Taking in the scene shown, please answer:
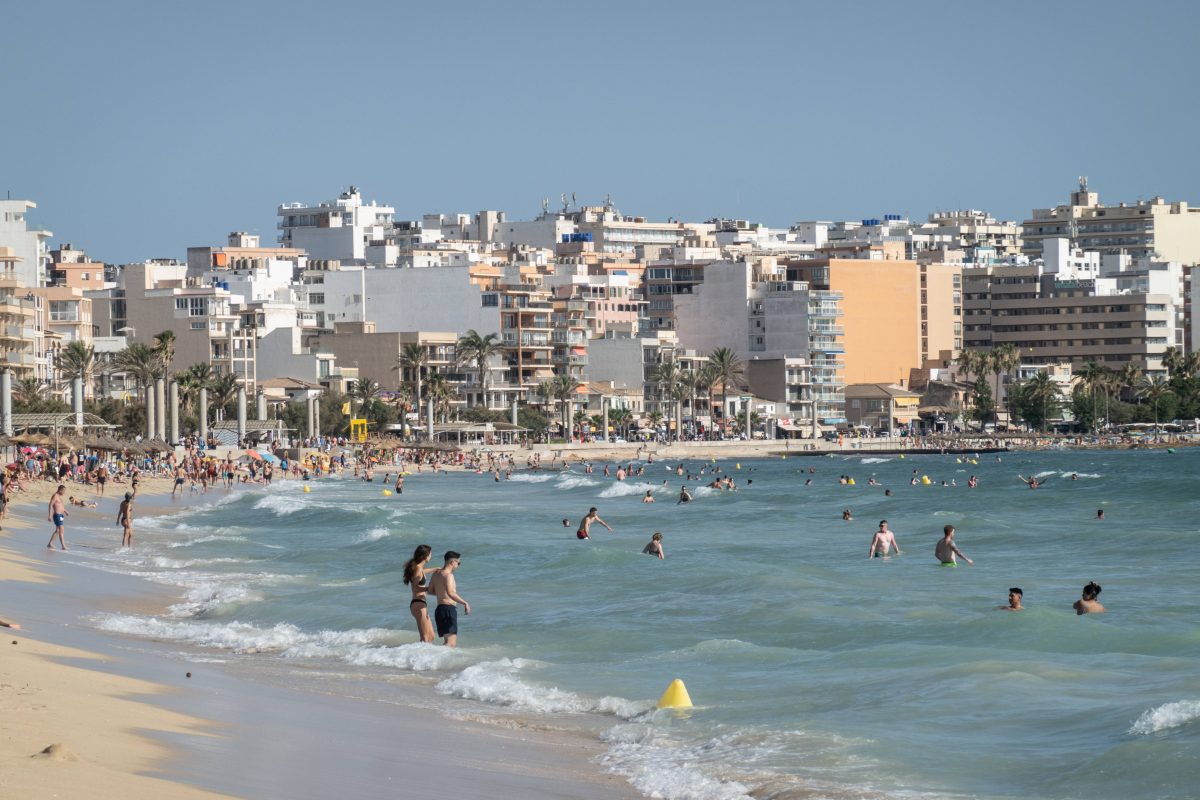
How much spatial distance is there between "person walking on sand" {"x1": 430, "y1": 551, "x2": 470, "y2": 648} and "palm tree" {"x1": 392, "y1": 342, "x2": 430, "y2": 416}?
9259 cm

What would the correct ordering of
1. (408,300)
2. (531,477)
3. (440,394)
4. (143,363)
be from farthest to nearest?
(408,300) → (440,394) → (143,363) → (531,477)

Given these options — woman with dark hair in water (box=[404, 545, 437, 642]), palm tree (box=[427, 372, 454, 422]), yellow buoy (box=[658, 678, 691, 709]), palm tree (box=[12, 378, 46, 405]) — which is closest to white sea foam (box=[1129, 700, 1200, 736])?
yellow buoy (box=[658, 678, 691, 709])

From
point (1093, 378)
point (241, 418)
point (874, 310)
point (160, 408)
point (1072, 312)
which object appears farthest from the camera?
point (1072, 312)

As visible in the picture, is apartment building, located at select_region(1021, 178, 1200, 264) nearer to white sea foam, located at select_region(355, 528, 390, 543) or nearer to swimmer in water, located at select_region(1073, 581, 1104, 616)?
white sea foam, located at select_region(355, 528, 390, 543)

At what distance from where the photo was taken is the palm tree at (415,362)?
11112 centimetres

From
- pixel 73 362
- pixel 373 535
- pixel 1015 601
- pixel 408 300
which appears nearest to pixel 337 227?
pixel 408 300

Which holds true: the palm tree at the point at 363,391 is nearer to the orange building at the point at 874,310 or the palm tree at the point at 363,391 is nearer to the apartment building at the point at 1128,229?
the orange building at the point at 874,310

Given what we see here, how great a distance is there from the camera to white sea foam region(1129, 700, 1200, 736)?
14477 millimetres

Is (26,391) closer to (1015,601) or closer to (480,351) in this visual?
(480,351)

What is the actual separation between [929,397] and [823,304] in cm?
1279

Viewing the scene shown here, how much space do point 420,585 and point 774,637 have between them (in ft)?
16.5

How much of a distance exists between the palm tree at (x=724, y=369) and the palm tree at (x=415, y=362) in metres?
26.3

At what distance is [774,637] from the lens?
2150 centimetres

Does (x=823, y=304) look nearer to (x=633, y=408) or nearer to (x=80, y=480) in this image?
(x=633, y=408)
